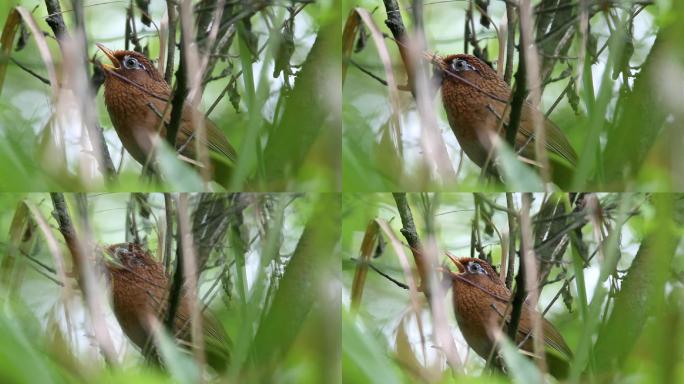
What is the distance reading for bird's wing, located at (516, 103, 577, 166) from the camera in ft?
5.71

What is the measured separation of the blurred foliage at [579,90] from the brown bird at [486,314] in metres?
0.16

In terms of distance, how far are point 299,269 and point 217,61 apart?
42 cm

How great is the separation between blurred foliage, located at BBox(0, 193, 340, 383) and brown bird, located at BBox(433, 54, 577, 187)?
0.93 ft

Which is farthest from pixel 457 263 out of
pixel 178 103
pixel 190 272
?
pixel 178 103

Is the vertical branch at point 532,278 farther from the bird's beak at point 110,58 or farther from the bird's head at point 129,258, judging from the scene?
the bird's beak at point 110,58

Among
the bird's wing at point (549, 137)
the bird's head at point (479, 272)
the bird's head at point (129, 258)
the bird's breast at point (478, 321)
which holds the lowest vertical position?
the bird's breast at point (478, 321)

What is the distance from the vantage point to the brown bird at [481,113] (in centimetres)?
174

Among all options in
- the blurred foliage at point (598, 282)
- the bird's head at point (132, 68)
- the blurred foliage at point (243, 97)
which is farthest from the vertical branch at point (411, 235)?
the bird's head at point (132, 68)

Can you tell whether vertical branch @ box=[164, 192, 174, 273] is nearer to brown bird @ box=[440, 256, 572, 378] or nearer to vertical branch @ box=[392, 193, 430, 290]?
vertical branch @ box=[392, 193, 430, 290]

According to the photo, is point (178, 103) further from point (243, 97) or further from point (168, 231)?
point (168, 231)

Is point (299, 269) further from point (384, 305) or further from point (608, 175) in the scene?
point (608, 175)

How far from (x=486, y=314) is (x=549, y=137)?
347mm

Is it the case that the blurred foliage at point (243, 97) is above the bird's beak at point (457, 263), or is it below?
above

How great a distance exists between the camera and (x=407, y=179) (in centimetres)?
177
